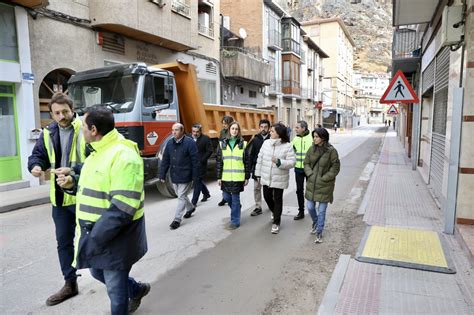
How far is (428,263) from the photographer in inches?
170

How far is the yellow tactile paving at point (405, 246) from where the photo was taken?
4.44 m

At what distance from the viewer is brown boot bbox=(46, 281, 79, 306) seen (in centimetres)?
346

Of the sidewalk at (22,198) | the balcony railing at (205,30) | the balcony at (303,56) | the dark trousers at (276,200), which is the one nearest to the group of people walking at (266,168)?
the dark trousers at (276,200)

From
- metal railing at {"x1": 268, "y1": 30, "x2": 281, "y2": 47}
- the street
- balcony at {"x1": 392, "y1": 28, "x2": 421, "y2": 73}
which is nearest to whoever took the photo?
the street

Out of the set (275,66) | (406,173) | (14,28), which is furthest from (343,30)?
(14,28)

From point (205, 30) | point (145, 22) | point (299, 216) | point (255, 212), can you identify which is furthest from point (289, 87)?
point (299, 216)

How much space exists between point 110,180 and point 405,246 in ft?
13.3

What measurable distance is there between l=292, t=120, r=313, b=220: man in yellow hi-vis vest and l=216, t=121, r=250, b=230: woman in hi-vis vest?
1100 mm

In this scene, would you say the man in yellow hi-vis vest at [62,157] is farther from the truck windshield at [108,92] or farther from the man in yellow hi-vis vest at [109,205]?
the truck windshield at [108,92]

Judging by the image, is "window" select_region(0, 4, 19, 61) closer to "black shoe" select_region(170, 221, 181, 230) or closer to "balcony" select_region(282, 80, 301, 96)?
"black shoe" select_region(170, 221, 181, 230)

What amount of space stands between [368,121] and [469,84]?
96.5 meters

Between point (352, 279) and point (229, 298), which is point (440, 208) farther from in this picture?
point (229, 298)

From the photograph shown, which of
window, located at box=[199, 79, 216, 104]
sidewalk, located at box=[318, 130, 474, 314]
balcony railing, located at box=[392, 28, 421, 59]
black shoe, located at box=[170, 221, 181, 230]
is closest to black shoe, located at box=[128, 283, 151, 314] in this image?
sidewalk, located at box=[318, 130, 474, 314]

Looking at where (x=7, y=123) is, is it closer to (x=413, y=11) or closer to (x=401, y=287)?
(x=401, y=287)
